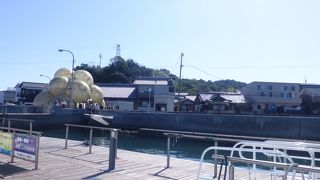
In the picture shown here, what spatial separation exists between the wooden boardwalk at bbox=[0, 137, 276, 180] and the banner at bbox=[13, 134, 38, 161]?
0.29m

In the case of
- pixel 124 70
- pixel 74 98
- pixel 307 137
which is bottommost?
pixel 307 137

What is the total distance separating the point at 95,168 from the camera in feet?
31.4

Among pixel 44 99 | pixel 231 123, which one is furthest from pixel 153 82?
pixel 231 123

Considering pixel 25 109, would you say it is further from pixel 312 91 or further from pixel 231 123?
pixel 312 91

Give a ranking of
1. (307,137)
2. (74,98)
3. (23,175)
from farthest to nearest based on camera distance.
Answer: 1. (74,98)
2. (307,137)
3. (23,175)

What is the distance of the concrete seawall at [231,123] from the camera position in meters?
33.7

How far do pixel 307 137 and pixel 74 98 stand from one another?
32.9m

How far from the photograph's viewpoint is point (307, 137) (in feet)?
109

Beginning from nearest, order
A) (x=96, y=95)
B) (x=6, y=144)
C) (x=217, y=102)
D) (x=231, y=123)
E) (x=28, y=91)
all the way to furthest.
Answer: (x=6, y=144) < (x=231, y=123) < (x=96, y=95) < (x=217, y=102) < (x=28, y=91)

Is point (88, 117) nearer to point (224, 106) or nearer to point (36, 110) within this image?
point (36, 110)

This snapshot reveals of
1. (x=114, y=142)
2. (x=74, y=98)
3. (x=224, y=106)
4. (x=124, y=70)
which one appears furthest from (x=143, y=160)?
(x=124, y=70)

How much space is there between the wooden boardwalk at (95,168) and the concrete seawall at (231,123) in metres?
25.2

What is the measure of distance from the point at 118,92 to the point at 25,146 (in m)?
64.9

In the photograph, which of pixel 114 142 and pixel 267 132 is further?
pixel 267 132
